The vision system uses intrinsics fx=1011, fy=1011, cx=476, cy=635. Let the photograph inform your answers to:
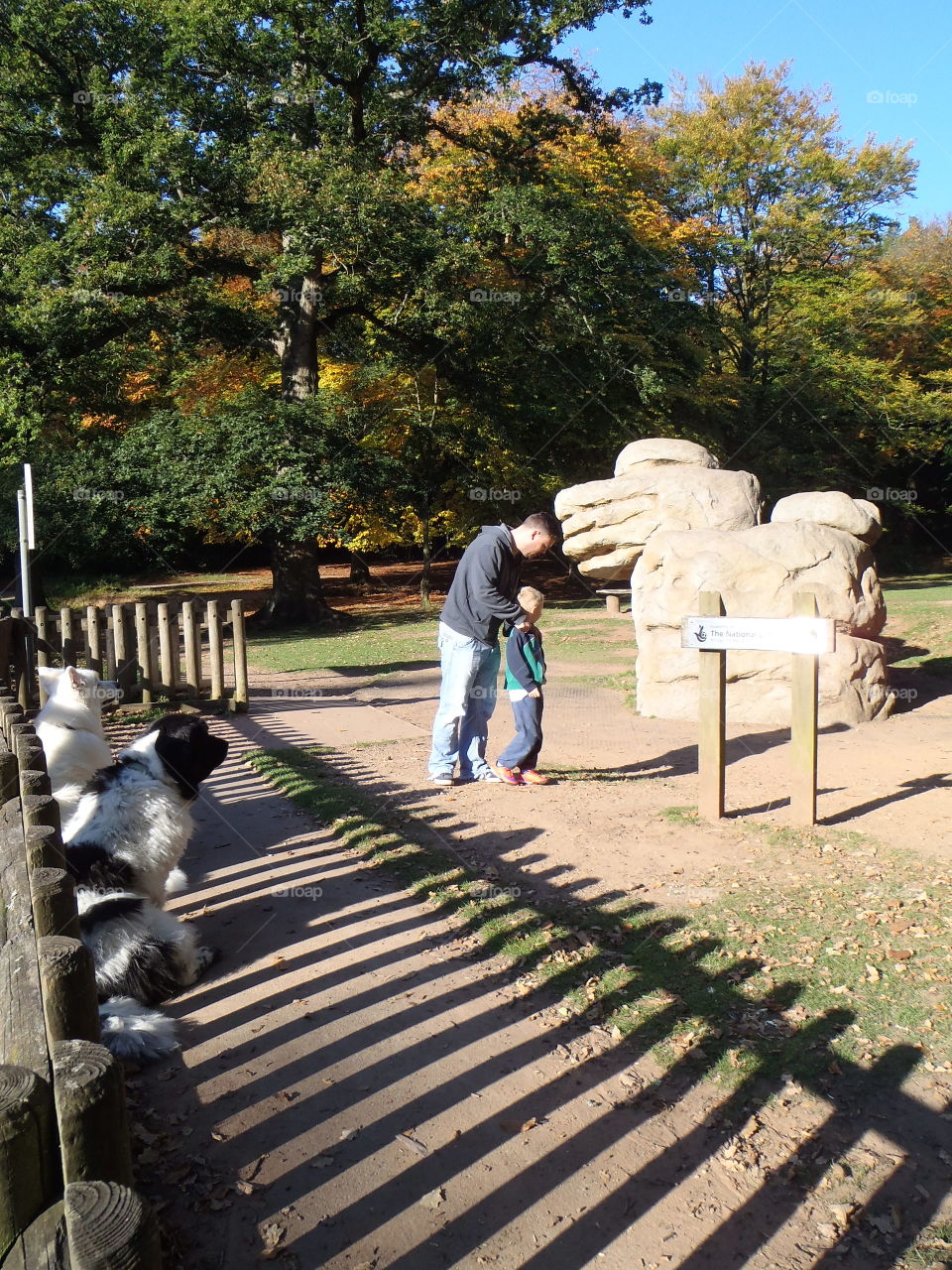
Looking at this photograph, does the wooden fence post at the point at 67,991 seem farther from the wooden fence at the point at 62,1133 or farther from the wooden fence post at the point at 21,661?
the wooden fence post at the point at 21,661

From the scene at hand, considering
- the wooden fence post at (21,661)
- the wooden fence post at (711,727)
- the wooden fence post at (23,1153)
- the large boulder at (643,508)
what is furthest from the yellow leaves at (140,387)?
the wooden fence post at (23,1153)

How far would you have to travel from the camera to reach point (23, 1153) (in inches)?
72.3

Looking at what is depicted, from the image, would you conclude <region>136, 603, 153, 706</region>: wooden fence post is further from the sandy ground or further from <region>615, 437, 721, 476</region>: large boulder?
<region>615, 437, 721, 476</region>: large boulder

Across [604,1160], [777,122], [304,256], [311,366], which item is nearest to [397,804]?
[604,1160]

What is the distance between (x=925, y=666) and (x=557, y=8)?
15.1 m

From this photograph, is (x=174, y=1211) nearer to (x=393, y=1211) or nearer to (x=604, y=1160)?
(x=393, y=1211)

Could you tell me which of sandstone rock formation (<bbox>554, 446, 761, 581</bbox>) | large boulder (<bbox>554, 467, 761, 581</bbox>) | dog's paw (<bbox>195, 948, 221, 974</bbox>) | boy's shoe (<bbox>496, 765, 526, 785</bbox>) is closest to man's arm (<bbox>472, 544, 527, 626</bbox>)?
boy's shoe (<bbox>496, 765, 526, 785</bbox>)

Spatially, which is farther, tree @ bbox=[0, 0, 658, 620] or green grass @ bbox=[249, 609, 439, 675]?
tree @ bbox=[0, 0, 658, 620]

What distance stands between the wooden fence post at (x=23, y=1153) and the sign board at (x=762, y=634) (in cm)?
542

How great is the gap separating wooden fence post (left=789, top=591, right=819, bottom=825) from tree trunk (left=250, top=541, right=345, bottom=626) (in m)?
17.0

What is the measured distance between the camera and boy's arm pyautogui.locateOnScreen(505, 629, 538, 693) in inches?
303

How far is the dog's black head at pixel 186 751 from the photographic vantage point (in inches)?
195

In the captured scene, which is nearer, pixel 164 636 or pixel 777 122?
pixel 164 636

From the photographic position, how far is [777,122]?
32.1m
